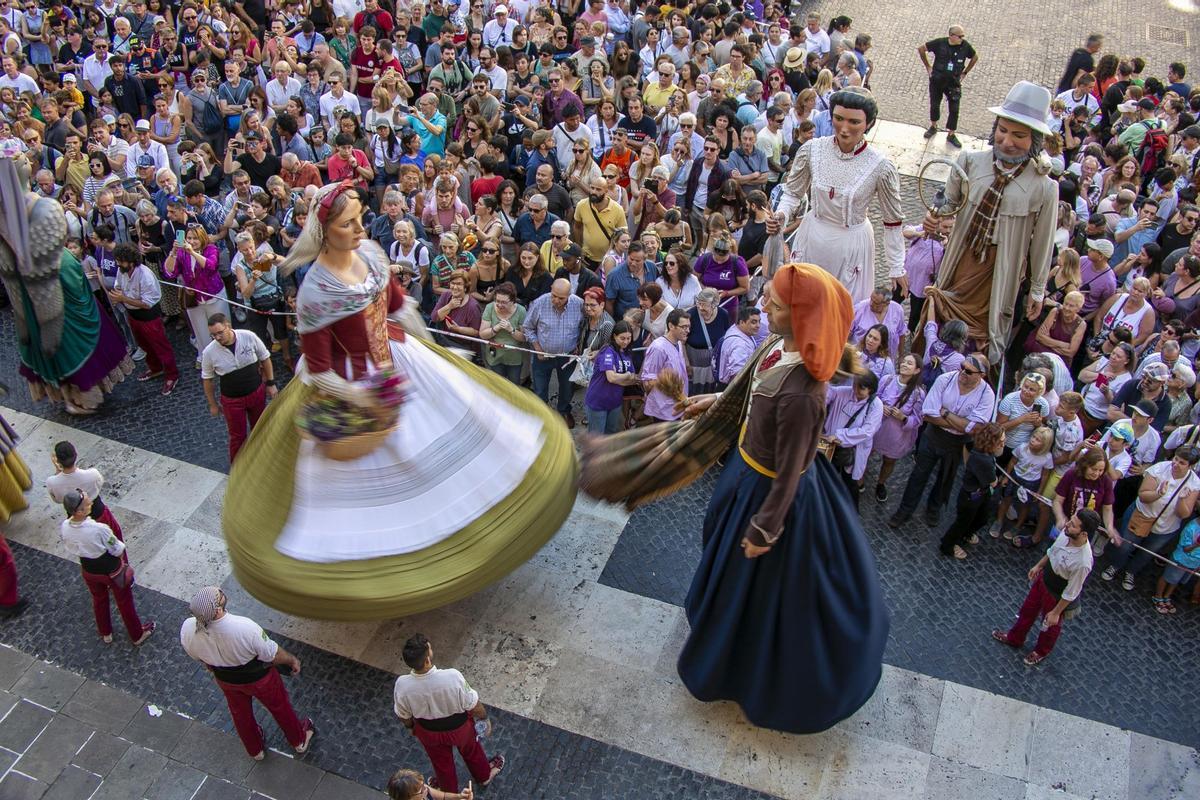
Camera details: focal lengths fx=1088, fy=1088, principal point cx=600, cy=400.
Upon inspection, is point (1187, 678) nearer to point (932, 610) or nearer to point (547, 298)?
point (932, 610)

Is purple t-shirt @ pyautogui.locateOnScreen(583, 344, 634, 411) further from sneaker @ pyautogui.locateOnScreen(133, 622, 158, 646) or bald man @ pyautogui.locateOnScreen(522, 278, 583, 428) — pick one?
sneaker @ pyautogui.locateOnScreen(133, 622, 158, 646)

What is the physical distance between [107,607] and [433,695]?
2690mm

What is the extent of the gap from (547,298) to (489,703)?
3.17 meters

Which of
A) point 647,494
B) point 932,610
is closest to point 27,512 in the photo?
point 647,494

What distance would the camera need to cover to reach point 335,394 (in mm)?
5855

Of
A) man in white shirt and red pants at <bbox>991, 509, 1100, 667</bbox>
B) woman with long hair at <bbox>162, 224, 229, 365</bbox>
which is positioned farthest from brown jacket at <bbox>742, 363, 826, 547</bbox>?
woman with long hair at <bbox>162, 224, 229, 365</bbox>

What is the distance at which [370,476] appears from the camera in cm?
588

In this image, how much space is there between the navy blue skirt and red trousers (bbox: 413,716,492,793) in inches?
51.2

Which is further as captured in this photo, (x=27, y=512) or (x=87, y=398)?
(x=87, y=398)

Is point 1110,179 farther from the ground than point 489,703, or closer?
farther from the ground

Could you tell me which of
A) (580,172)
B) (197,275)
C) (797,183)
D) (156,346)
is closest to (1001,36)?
(580,172)

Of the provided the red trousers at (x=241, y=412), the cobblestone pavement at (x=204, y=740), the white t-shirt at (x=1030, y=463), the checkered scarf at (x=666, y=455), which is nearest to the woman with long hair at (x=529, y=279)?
the red trousers at (x=241, y=412)

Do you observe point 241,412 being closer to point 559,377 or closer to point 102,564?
point 102,564

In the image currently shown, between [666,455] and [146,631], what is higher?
[666,455]
